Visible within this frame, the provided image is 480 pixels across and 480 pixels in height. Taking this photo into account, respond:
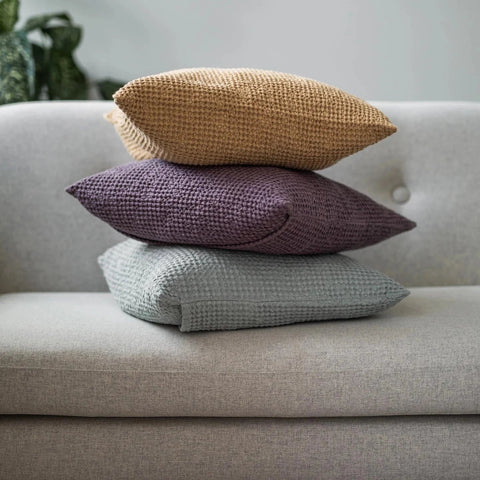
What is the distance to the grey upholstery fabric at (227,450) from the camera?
39.2 inches

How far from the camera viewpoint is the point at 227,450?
39.3 inches

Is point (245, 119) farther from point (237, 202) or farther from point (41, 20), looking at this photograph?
point (41, 20)

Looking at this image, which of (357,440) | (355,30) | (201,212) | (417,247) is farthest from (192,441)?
(355,30)

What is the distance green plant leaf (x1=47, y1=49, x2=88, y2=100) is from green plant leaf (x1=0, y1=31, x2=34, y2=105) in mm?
156

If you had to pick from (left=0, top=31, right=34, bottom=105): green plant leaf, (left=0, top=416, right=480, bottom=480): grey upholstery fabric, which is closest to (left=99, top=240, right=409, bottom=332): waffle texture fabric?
(left=0, top=416, right=480, bottom=480): grey upholstery fabric

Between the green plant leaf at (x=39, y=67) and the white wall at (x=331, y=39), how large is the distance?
0.70 ft

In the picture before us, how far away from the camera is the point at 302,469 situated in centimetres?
100

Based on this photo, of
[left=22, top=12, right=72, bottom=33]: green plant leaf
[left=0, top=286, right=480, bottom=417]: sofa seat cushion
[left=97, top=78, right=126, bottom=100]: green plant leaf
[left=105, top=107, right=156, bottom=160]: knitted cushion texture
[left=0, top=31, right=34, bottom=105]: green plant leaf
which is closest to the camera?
[left=0, top=286, right=480, bottom=417]: sofa seat cushion

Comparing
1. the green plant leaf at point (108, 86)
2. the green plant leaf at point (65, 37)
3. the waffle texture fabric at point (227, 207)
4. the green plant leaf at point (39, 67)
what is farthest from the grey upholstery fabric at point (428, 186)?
the green plant leaf at point (39, 67)

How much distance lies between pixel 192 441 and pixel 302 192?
0.44 meters

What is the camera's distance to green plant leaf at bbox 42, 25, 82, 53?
96.2 inches

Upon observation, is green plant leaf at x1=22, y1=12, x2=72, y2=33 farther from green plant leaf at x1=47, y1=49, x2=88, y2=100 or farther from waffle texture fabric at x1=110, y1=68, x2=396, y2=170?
waffle texture fabric at x1=110, y1=68, x2=396, y2=170

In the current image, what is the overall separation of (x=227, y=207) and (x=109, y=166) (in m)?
0.58

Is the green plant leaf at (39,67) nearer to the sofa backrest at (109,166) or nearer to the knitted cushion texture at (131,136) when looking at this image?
the sofa backrest at (109,166)
